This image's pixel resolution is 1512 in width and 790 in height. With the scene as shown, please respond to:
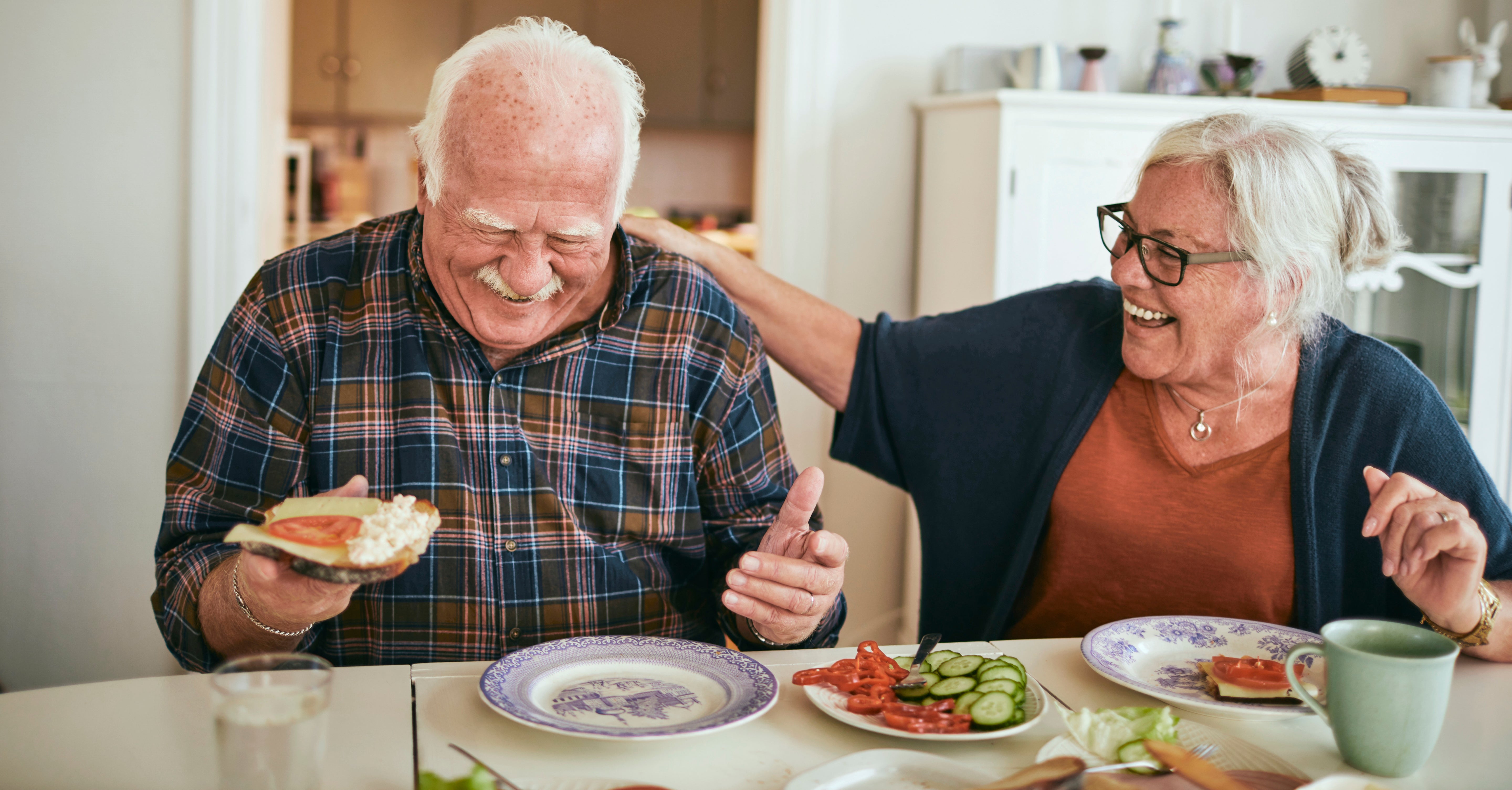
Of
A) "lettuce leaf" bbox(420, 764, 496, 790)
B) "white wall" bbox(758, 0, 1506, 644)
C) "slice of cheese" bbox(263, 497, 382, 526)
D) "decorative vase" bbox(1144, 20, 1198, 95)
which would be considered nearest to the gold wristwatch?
"lettuce leaf" bbox(420, 764, 496, 790)

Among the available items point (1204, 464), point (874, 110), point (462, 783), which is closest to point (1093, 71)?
point (874, 110)

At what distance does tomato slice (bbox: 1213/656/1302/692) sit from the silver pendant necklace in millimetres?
506

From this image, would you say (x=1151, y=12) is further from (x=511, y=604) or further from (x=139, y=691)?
(x=139, y=691)

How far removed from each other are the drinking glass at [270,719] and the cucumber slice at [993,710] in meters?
0.56

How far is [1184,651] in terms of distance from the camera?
1.23 meters

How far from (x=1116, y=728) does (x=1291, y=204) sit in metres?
0.91

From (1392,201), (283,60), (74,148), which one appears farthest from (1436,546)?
(283,60)

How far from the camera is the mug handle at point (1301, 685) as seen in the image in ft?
3.08

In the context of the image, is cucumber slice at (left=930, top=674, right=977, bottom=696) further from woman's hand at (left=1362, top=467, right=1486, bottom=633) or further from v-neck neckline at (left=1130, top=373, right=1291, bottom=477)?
v-neck neckline at (left=1130, top=373, right=1291, bottom=477)

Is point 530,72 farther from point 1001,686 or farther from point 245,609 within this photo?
point 1001,686

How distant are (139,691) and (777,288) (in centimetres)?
108

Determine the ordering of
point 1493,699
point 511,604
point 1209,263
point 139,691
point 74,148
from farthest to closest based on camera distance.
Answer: point 74,148
point 1209,263
point 511,604
point 1493,699
point 139,691

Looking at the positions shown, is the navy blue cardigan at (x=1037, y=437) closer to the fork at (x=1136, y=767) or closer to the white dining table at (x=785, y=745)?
the white dining table at (x=785, y=745)

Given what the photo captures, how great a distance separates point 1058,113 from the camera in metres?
2.60
